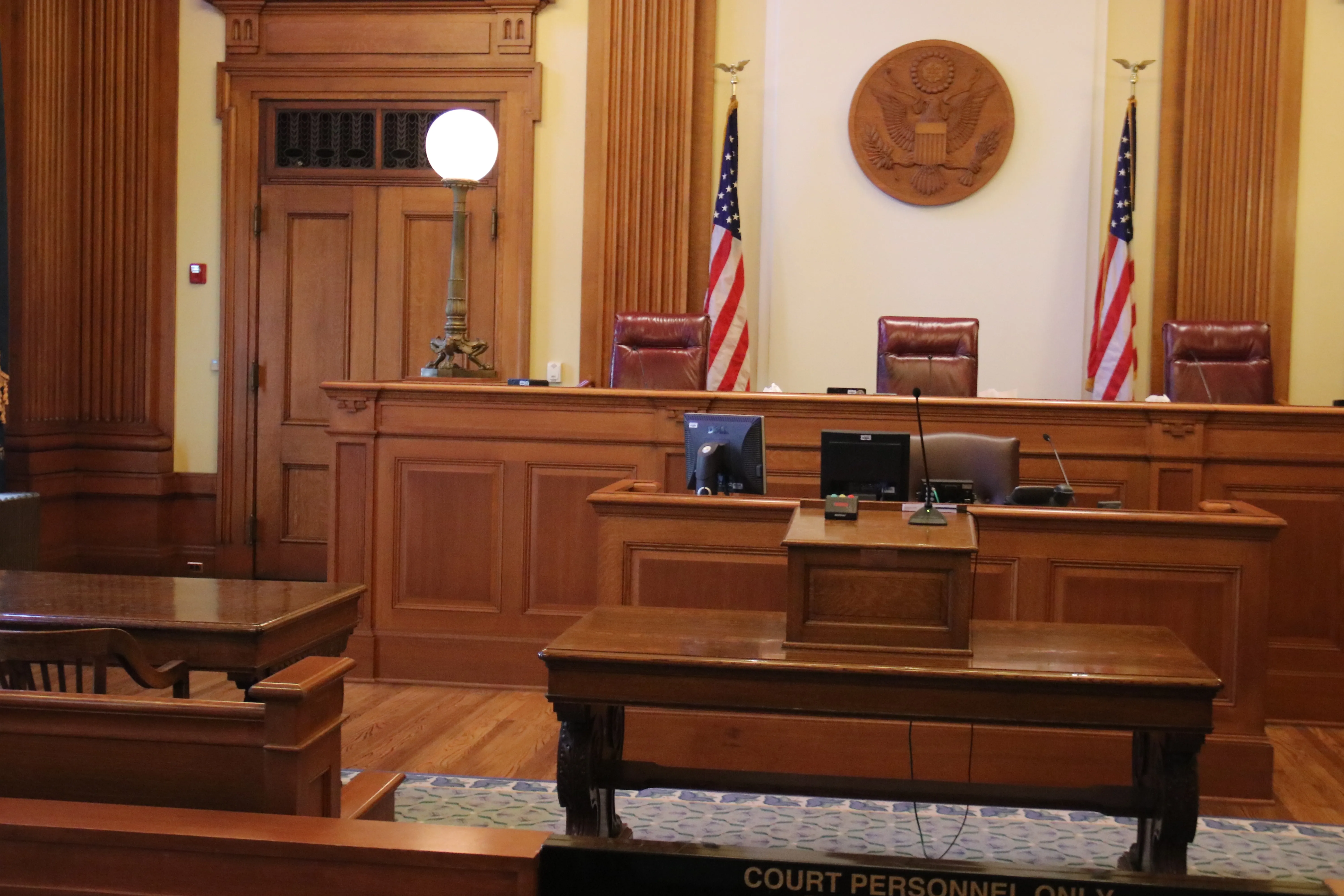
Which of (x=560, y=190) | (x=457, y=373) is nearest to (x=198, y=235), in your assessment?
(x=560, y=190)

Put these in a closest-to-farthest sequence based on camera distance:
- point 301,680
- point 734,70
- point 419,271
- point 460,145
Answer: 1. point 301,680
2. point 460,145
3. point 734,70
4. point 419,271

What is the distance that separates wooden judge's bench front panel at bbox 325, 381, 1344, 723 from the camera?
14.6ft

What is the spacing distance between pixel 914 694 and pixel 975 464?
2148mm

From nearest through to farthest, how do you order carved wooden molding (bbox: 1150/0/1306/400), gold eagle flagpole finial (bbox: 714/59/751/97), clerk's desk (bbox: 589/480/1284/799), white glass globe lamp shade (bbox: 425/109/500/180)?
clerk's desk (bbox: 589/480/1284/799)
white glass globe lamp shade (bbox: 425/109/500/180)
carved wooden molding (bbox: 1150/0/1306/400)
gold eagle flagpole finial (bbox: 714/59/751/97)

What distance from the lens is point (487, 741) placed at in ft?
12.9

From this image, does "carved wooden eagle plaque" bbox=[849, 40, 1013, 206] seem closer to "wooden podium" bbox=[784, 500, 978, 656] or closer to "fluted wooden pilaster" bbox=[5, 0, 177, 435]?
"fluted wooden pilaster" bbox=[5, 0, 177, 435]

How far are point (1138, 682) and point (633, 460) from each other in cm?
278

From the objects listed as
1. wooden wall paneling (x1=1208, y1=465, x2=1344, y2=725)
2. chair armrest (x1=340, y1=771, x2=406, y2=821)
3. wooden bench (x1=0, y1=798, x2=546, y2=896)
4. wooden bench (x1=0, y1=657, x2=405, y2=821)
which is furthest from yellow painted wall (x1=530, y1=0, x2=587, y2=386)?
wooden bench (x1=0, y1=798, x2=546, y2=896)

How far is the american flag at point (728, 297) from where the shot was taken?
6.56m

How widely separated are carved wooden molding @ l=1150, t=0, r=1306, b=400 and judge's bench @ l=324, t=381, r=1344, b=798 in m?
2.16

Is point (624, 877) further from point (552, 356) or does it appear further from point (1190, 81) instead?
point (1190, 81)

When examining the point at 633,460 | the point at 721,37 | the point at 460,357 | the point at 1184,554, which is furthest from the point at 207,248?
the point at 1184,554

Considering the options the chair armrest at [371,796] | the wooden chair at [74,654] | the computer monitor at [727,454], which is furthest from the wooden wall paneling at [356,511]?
the wooden chair at [74,654]

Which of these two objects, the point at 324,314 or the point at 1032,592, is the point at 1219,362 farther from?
the point at 324,314
